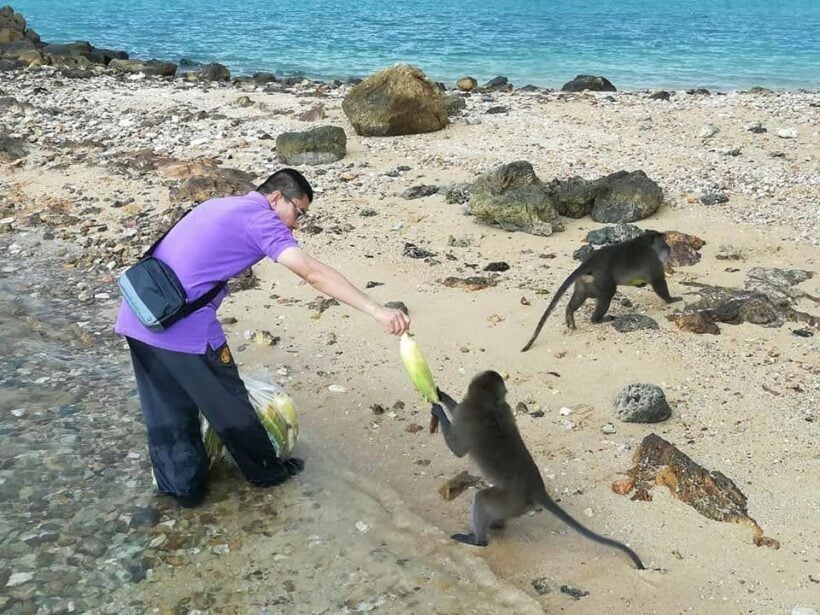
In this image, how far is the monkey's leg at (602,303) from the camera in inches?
305

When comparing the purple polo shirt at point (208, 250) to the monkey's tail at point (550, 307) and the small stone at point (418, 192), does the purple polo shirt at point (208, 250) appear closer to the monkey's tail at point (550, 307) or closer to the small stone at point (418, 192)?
the monkey's tail at point (550, 307)

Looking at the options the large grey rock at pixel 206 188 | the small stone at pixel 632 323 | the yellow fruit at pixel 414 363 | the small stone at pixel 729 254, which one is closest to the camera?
the yellow fruit at pixel 414 363

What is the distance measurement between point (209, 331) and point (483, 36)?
3493 cm

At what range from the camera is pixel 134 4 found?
57.9 meters

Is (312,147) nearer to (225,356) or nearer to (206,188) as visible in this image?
(206,188)

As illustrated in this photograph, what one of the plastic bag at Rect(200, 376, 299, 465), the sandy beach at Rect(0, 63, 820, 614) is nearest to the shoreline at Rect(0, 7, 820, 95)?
the sandy beach at Rect(0, 63, 820, 614)

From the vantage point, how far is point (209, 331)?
506 centimetres

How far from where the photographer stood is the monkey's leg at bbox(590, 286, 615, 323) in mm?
7742

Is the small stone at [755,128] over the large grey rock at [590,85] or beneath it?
over

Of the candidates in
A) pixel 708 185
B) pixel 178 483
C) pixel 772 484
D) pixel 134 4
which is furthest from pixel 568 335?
pixel 134 4

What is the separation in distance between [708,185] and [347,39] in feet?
93.5

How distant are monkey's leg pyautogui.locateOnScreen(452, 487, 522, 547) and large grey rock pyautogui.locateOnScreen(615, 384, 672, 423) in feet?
5.14

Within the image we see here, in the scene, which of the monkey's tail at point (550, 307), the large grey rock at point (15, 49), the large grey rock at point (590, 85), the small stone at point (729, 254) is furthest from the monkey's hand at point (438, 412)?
the large grey rock at point (15, 49)

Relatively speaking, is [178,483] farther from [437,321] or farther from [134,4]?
[134,4]
